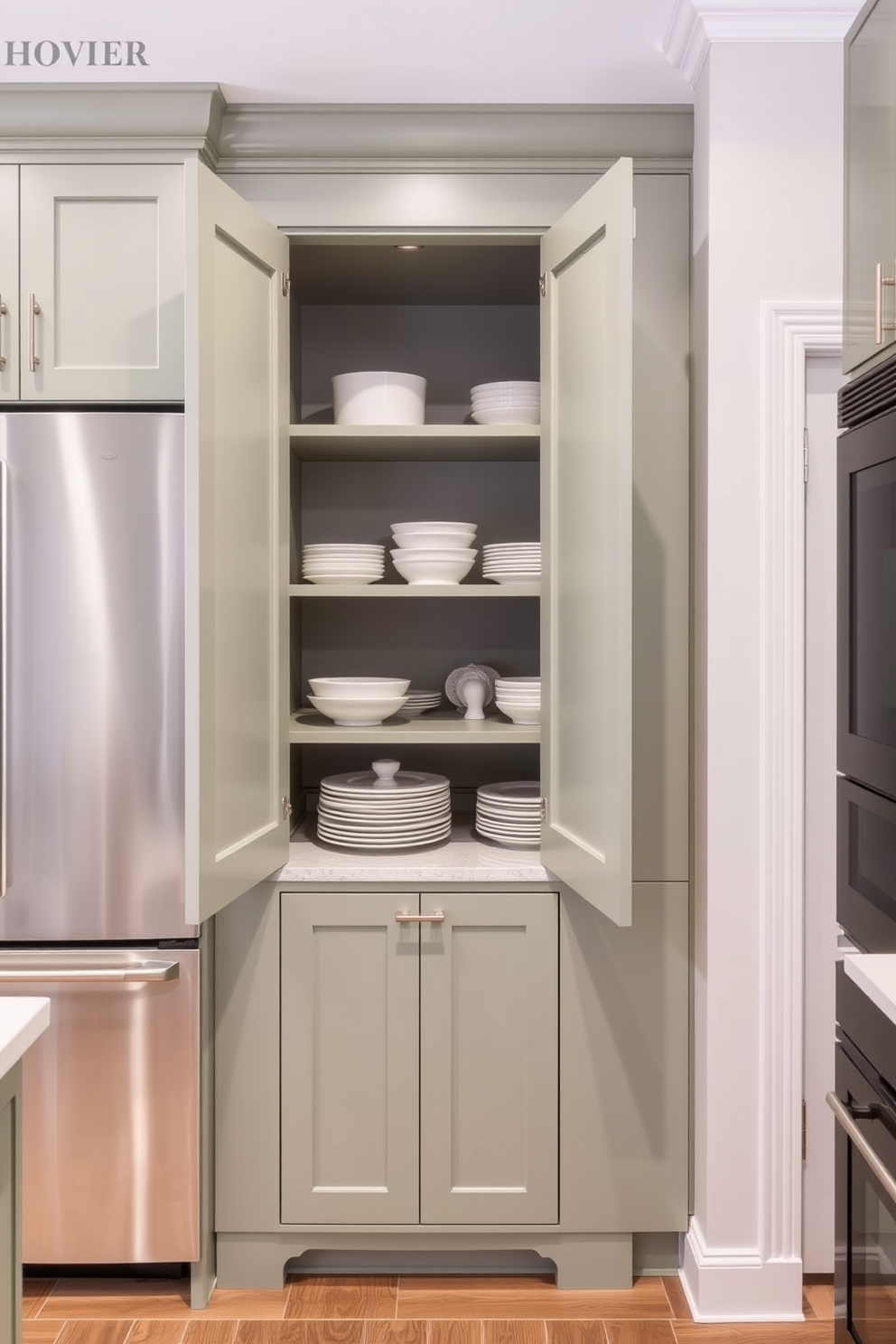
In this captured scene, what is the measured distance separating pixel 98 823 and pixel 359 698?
607 millimetres

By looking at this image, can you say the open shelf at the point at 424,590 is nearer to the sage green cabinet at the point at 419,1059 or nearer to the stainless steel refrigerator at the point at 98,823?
the stainless steel refrigerator at the point at 98,823

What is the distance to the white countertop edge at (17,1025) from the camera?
1.10 m

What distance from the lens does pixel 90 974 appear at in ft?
6.58

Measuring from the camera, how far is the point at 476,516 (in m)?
2.66

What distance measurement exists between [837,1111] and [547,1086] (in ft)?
2.96

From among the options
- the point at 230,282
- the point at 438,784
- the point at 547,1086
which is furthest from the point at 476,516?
the point at 547,1086

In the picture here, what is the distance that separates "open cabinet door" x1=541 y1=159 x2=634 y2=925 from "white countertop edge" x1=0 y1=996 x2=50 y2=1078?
3.14ft

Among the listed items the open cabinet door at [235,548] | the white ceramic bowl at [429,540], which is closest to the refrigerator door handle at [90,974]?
the open cabinet door at [235,548]

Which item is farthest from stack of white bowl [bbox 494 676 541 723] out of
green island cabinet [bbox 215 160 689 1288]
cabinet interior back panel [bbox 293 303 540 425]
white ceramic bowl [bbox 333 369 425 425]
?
cabinet interior back panel [bbox 293 303 540 425]

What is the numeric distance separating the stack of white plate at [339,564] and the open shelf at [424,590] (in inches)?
2.4

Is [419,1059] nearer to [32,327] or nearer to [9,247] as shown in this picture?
[32,327]

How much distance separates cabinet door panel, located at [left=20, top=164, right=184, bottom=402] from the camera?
6.63 ft

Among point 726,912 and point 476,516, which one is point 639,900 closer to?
point 726,912

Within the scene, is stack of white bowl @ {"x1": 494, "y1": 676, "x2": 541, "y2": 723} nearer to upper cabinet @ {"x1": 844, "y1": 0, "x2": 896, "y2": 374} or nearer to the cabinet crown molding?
upper cabinet @ {"x1": 844, "y1": 0, "x2": 896, "y2": 374}
